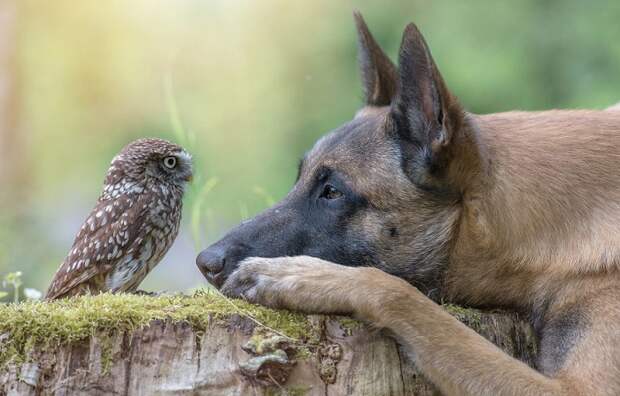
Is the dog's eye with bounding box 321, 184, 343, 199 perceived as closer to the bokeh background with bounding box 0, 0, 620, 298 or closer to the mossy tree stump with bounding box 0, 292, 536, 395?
the mossy tree stump with bounding box 0, 292, 536, 395

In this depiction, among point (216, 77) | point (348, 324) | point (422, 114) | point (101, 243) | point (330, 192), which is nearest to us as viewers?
point (348, 324)

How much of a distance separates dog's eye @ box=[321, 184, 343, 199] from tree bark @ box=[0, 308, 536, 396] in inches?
31.5

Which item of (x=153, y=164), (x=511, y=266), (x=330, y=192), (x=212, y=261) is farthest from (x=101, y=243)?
(x=511, y=266)

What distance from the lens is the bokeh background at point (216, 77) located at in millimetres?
6613

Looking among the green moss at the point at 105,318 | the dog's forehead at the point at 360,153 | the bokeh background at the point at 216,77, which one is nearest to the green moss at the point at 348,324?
the green moss at the point at 105,318

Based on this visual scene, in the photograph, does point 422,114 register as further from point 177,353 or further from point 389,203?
point 177,353

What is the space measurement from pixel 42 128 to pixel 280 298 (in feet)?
16.0

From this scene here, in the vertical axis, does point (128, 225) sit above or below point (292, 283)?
above

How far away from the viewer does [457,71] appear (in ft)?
22.5

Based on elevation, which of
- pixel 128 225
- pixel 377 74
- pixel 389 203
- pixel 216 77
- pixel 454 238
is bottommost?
pixel 454 238

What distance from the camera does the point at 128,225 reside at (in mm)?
3535

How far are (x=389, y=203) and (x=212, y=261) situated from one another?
0.69 m

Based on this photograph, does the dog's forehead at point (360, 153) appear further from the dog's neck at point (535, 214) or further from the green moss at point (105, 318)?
the green moss at point (105, 318)

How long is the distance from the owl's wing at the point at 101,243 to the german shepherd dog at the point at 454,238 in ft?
2.05
